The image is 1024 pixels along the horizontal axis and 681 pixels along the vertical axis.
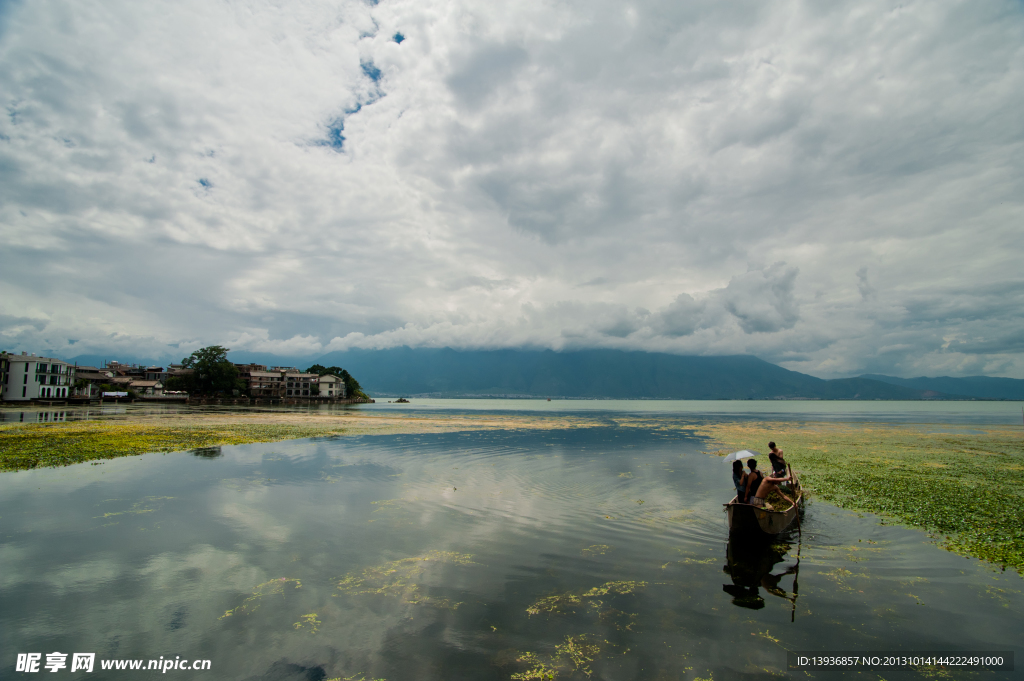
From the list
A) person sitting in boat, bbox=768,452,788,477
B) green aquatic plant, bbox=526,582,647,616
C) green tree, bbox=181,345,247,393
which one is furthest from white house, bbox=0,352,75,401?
person sitting in boat, bbox=768,452,788,477

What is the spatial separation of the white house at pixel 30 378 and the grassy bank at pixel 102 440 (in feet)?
226

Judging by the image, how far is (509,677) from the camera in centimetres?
757

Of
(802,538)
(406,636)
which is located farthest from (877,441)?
(406,636)

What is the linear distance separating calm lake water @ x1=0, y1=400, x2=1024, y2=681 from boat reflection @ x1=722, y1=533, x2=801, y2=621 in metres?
0.06

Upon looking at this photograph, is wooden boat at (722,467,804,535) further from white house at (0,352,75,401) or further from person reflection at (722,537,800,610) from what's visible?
white house at (0,352,75,401)

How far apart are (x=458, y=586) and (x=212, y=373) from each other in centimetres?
14735

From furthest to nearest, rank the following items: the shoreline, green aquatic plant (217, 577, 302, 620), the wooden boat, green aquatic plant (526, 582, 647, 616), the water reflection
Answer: the water reflection
the shoreline
the wooden boat
green aquatic plant (526, 582, 647, 616)
green aquatic plant (217, 577, 302, 620)

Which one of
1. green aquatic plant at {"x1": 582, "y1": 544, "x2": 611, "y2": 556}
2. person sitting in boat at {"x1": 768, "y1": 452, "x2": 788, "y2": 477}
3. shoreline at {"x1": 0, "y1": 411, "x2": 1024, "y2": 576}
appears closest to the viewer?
green aquatic plant at {"x1": 582, "y1": 544, "x2": 611, "y2": 556}

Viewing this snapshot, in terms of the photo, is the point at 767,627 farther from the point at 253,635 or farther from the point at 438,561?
the point at 253,635

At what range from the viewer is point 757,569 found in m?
12.5

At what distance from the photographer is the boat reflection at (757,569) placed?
10812mm

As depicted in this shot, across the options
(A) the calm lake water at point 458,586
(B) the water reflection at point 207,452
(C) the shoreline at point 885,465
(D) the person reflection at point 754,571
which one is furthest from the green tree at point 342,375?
(D) the person reflection at point 754,571

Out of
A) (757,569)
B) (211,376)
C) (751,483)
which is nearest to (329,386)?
(211,376)

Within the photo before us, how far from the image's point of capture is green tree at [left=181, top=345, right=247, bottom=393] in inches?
5153
